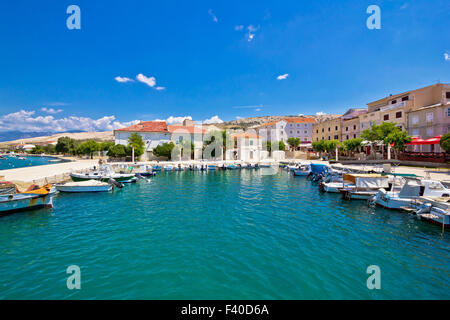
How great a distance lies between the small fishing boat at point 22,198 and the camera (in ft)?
40.7

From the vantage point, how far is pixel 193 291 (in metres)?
5.97

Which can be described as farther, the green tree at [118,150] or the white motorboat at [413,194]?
the green tree at [118,150]

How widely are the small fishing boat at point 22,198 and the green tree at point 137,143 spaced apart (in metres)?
32.9

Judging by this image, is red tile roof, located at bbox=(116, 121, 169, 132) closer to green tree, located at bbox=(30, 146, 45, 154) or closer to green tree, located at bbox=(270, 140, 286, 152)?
green tree, located at bbox=(270, 140, 286, 152)

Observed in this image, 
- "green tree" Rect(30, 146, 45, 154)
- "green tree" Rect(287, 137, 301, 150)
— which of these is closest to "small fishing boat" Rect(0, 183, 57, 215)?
"green tree" Rect(287, 137, 301, 150)

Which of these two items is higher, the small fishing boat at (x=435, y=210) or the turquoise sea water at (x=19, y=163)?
the turquoise sea water at (x=19, y=163)

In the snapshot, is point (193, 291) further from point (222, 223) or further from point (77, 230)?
point (77, 230)

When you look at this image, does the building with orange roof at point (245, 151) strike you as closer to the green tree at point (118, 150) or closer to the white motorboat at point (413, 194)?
the green tree at point (118, 150)

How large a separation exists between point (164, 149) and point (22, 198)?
37.0 metres

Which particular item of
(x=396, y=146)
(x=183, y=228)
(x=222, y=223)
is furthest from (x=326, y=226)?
(x=396, y=146)

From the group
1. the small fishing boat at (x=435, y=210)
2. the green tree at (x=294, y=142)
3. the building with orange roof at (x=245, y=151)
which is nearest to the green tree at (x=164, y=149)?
the building with orange roof at (x=245, y=151)

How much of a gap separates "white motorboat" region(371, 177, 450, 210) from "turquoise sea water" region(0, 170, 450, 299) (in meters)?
0.83
